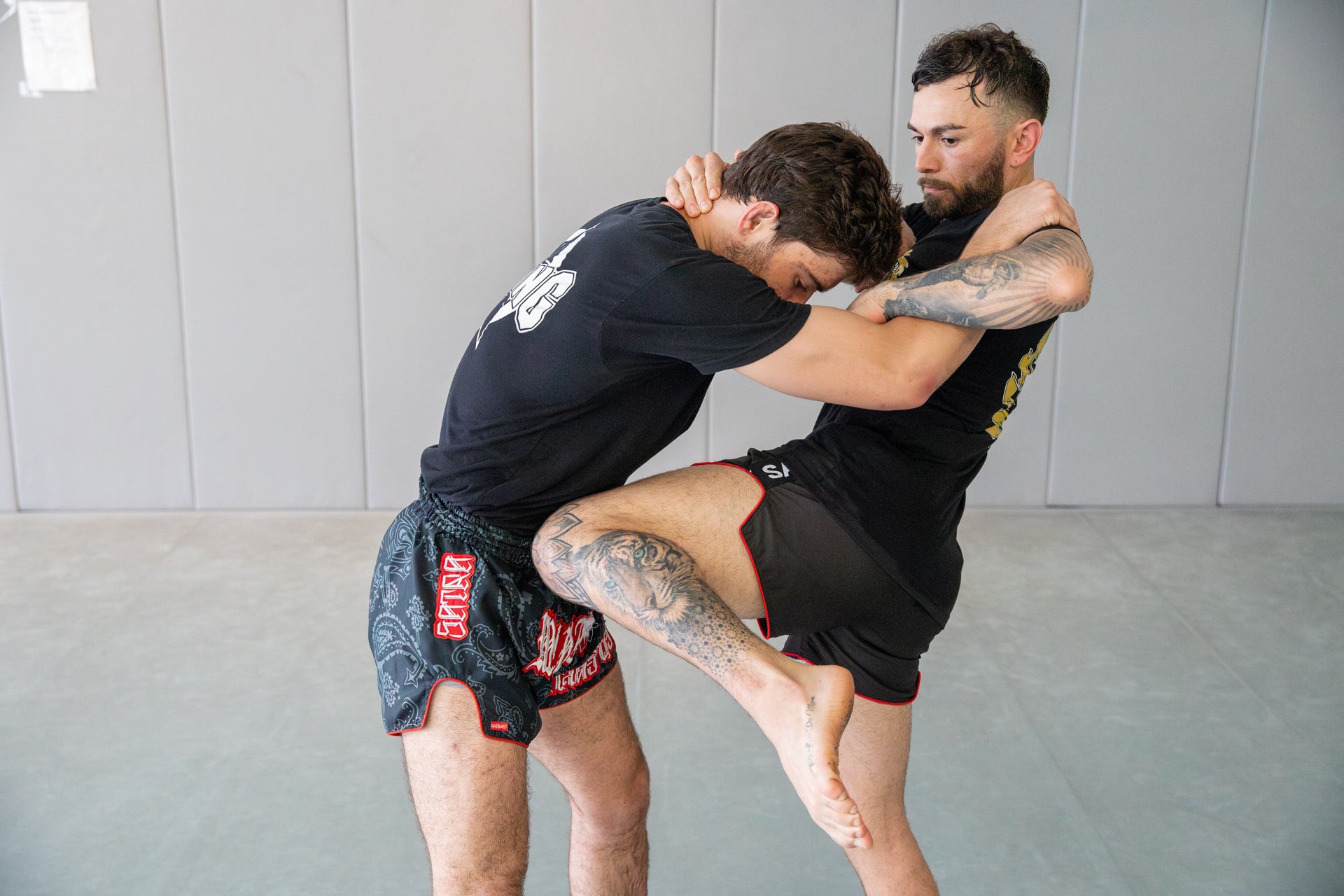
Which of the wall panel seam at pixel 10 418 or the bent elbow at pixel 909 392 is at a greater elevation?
the bent elbow at pixel 909 392

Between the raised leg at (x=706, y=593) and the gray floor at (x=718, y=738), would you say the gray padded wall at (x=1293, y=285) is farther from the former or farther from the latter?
the raised leg at (x=706, y=593)

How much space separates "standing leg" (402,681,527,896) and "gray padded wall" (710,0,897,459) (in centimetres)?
268

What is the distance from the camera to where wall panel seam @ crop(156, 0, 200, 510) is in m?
3.79

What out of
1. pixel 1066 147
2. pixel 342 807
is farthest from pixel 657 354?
pixel 1066 147

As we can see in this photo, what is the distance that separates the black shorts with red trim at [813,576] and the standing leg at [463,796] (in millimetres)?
408

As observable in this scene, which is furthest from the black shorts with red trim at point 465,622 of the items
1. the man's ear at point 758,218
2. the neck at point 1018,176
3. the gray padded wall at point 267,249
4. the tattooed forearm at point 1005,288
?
the gray padded wall at point 267,249

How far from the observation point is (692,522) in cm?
147

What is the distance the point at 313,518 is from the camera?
4.07 meters

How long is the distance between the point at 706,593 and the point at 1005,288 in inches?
21.7

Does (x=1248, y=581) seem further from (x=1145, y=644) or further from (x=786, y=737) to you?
(x=786, y=737)

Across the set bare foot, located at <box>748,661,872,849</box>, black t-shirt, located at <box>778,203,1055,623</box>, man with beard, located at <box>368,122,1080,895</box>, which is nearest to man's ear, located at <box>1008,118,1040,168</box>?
black t-shirt, located at <box>778,203,1055,623</box>

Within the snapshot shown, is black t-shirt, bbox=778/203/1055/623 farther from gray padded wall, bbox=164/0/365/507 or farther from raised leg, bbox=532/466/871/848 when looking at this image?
gray padded wall, bbox=164/0/365/507

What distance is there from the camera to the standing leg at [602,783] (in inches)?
68.9

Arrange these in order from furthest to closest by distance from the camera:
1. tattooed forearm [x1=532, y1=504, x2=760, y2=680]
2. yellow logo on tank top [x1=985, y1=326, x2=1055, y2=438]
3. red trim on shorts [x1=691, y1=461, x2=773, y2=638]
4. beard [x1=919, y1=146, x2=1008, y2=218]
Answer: beard [x1=919, y1=146, x2=1008, y2=218]
yellow logo on tank top [x1=985, y1=326, x2=1055, y2=438]
red trim on shorts [x1=691, y1=461, x2=773, y2=638]
tattooed forearm [x1=532, y1=504, x2=760, y2=680]
